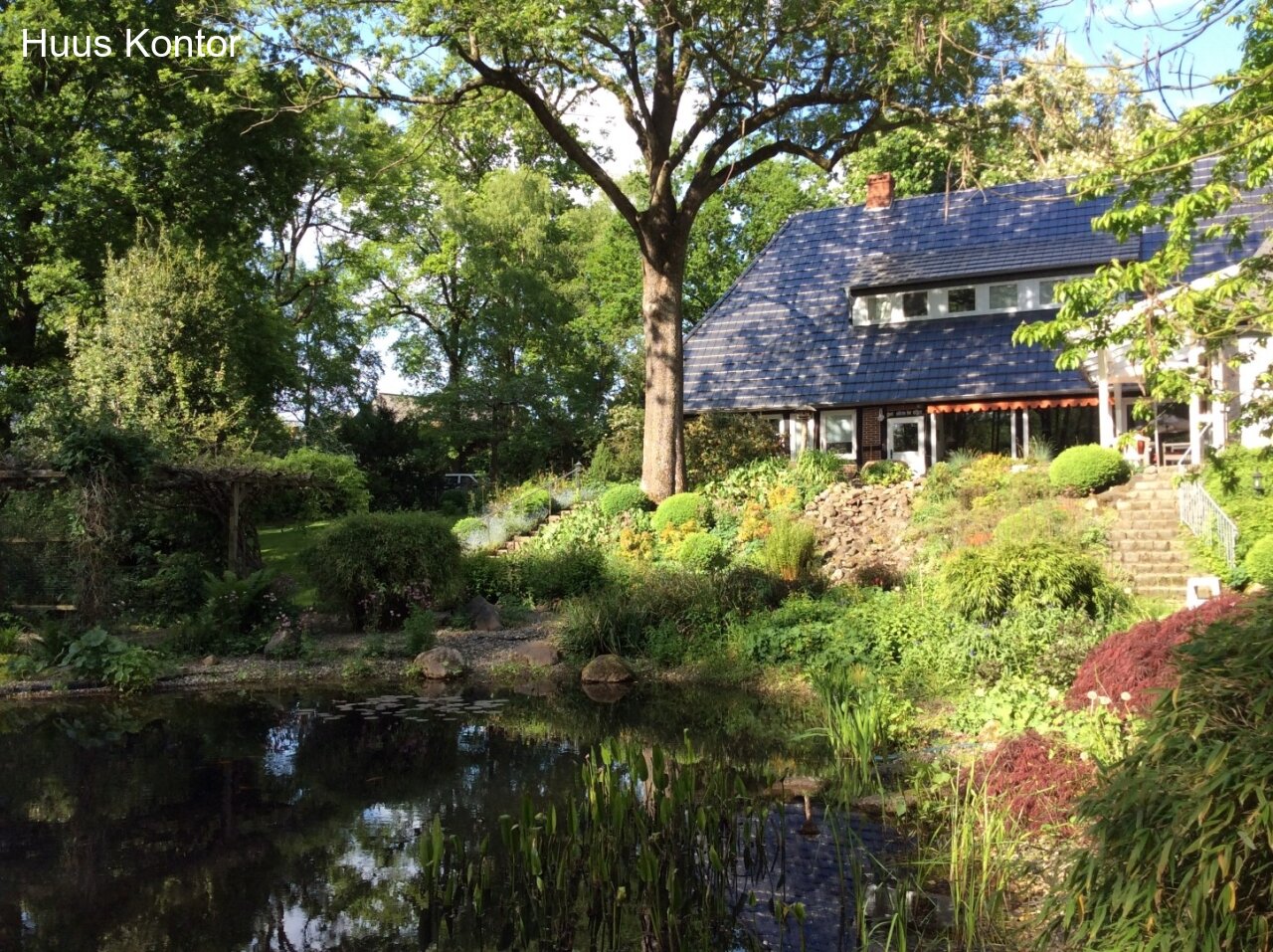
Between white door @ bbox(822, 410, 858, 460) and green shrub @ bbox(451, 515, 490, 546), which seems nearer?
green shrub @ bbox(451, 515, 490, 546)

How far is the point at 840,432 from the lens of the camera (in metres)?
24.7

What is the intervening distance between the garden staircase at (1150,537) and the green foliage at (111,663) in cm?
1195

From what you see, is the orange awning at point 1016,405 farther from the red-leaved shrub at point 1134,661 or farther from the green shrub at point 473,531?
the red-leaved shrub at point 1134,661

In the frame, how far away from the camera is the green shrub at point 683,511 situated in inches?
744

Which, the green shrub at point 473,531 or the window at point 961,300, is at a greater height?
the window at point 961,300

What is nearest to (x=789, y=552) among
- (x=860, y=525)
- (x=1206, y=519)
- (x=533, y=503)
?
(x=860, y=525)

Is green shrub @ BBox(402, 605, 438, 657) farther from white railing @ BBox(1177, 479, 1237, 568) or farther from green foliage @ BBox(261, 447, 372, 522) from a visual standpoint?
white railing @ BBox(1177, 479, 1237, 568)

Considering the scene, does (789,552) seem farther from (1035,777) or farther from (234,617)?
(1035,777)

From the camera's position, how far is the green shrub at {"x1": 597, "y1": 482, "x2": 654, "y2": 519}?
66.0 ft

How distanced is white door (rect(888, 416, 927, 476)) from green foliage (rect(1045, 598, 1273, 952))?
21.0m

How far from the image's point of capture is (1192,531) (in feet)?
48.4

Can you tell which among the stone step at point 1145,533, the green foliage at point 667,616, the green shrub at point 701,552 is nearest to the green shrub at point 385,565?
the green foliage at point 667,616

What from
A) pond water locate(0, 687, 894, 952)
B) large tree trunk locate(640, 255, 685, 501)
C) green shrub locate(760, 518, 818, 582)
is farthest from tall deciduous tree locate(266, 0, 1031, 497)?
pond water locate(0, 687, 894, 952)

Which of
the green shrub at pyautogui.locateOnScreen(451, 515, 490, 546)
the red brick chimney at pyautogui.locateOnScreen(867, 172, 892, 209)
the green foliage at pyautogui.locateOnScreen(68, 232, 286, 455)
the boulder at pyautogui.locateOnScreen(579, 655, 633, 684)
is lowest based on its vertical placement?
the boulder at pyautogui.locateOnScreen(579, 655, 633, 684)
